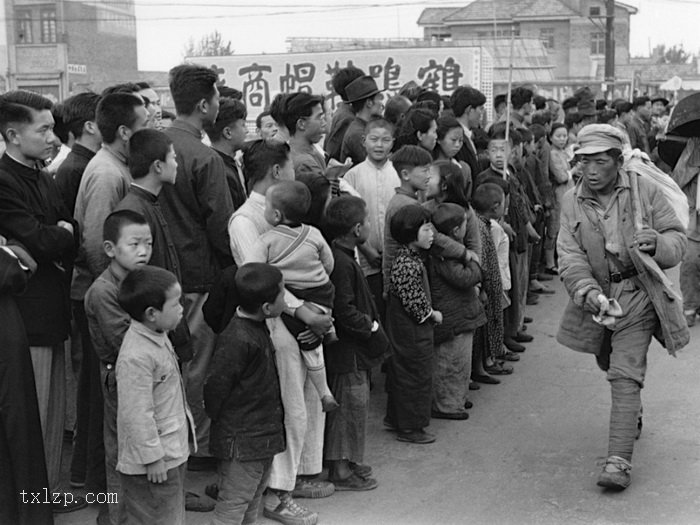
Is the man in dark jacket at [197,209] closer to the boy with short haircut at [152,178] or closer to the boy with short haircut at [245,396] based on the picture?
the boy with short haircut at [152,178]

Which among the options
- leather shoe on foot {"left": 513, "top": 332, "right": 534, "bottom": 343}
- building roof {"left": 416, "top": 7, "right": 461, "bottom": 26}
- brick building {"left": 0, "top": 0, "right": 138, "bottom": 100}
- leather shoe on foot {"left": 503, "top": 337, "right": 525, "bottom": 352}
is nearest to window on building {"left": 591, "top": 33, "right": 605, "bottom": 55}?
building roof {"left": 416, "top": 7, "right": 461, "bottom": 26}

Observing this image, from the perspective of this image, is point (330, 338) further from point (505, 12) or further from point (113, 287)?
point (505, 12)

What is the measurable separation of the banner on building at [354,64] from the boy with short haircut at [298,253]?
10.0 metres

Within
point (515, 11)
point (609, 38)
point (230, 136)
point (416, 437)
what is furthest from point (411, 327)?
point (515, 11)

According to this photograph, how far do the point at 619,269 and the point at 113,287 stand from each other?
2917mm

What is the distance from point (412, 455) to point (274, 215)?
194 centimetres

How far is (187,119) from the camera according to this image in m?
5.07

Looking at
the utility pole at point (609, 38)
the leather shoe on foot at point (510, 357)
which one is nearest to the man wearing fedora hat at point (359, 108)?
the leather shoe on foot at point (510, 357)

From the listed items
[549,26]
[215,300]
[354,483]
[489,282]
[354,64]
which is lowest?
[354,483]

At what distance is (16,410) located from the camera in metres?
4.02

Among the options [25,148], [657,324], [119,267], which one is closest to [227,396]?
[119,267]

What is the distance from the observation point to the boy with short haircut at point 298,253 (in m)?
4.50

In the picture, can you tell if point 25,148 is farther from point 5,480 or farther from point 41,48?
point 41,48

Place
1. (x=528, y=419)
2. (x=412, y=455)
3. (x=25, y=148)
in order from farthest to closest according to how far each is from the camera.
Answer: (x=528, y=419)
(x=412, y=455)
(x=25, y=148)
